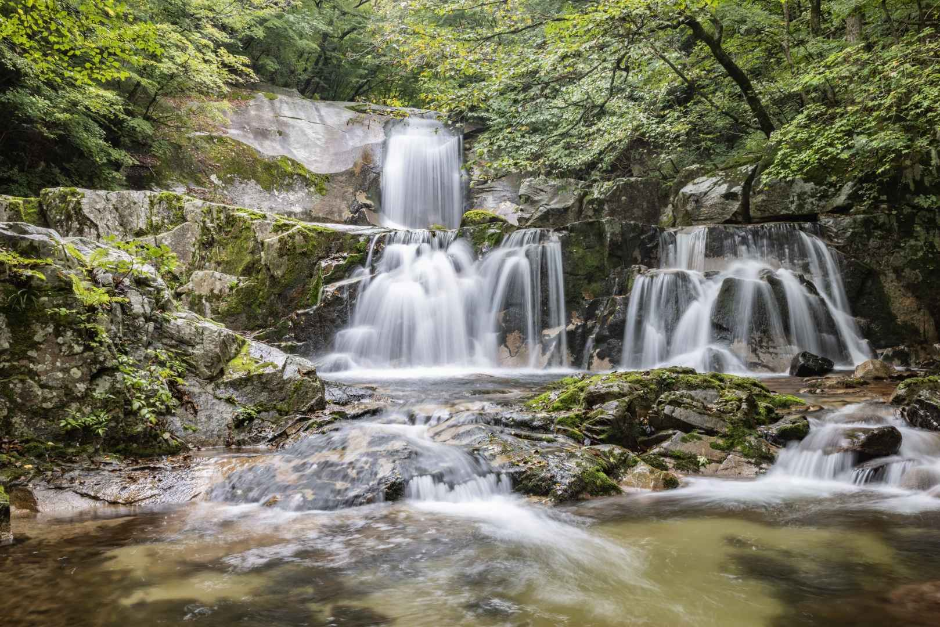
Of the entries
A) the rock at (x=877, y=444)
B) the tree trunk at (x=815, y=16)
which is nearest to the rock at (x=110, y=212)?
the rock at (x=877, y=444)

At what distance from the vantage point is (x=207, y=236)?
39.2 ft

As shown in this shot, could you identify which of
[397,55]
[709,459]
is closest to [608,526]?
[709,459]

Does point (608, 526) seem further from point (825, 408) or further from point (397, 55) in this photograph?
point (397, 55)

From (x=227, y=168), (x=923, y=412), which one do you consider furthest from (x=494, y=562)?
(x=227, y=168)

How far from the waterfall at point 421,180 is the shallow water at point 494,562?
15.3 m

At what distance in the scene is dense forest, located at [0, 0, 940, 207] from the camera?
845 centimetres

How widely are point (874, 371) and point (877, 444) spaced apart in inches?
154

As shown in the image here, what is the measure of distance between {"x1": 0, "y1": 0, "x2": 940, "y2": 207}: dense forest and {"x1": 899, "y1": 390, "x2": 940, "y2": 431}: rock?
421cm

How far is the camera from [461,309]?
12.1 metres

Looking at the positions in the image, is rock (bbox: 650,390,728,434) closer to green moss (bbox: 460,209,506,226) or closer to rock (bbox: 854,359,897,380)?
rock (bbox: 854,359,897,380)

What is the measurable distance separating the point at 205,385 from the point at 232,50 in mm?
21132

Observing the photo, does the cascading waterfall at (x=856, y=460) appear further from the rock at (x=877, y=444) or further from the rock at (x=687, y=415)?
the rock at (x=687, y=415)

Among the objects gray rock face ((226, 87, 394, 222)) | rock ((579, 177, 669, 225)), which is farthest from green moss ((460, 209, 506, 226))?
gray rock face ((226, 87, 394, 222))

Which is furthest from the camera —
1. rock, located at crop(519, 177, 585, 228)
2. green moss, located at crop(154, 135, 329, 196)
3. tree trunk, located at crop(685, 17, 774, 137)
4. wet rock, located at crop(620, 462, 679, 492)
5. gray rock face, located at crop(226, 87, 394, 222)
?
gray rock face, located at crop(226, 87, 394, 222)
